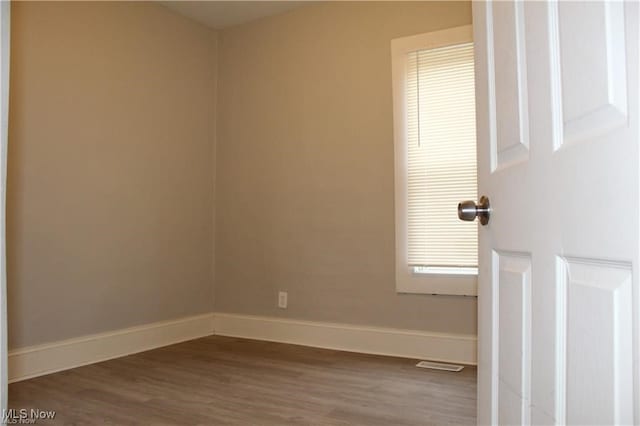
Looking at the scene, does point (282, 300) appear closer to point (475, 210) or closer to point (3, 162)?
point (3, 162)

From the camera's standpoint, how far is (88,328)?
3.21 m

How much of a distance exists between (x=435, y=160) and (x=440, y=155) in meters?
0.04

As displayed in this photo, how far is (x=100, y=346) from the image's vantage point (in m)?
3.26

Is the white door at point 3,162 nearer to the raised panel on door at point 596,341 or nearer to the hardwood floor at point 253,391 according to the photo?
the hardwood floor at point 253,391

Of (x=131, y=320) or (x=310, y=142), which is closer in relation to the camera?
(x=131, y=320)

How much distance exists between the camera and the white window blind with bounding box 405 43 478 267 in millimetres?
3223

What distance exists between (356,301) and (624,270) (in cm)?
300

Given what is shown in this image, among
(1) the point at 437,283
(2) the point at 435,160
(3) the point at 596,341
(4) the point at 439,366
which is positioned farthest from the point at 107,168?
(3) the point at 596,341

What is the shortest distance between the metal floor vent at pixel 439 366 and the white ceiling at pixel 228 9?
2669 millimetres

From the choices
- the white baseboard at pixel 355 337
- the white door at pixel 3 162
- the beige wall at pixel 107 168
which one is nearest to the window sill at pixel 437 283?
the white baseboard at pixel 355 337

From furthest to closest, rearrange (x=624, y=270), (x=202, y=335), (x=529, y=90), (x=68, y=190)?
(x=202, y=335) < (x=68, y=190) < (x=529, y=90) < (x=624, y=270)

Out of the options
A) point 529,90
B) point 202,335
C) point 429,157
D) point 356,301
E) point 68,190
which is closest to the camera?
point 529,90

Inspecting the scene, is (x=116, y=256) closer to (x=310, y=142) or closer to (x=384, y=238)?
(x=310, y=142)

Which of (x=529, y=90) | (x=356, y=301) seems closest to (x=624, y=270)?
(x=529, y=90)
